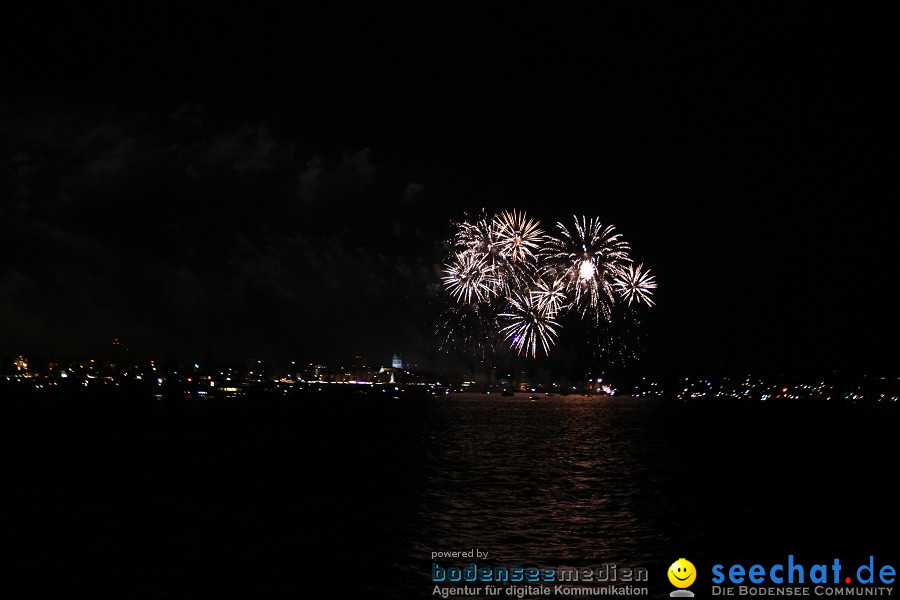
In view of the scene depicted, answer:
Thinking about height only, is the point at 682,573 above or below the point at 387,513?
above

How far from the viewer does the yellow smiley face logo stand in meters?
25.8

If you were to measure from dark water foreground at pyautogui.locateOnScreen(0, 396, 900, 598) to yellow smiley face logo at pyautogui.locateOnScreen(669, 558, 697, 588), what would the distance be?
386mm

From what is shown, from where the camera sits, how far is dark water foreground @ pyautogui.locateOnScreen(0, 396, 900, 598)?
26.7m

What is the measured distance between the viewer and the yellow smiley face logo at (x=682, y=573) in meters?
25.8

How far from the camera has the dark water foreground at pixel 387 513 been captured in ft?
87.6

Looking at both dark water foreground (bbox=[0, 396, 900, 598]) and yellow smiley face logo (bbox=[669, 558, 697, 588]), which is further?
dark water foreground (bbox=[0, 396, 900, 598])

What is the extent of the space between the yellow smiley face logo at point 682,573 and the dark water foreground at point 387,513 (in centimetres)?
39

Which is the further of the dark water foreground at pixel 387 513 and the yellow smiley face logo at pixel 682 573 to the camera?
the dark water foreground at pixel 387 513

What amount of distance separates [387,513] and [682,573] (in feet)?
49.5

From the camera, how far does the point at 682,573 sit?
88.6 ft

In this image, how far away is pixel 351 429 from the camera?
110 m

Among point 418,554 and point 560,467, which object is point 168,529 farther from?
point 560,467

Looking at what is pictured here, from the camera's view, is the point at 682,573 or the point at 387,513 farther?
the point at 387,513

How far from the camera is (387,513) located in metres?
→ 38.2
